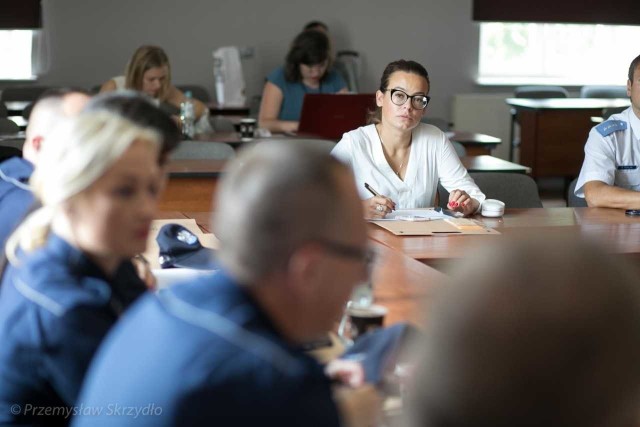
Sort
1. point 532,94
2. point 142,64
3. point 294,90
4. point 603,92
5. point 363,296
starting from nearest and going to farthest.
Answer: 1. point 363,296
2. point 142,64
3. point 294,90
4. point 532,94
5. point 603,92

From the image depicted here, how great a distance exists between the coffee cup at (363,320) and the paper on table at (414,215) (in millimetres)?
1504

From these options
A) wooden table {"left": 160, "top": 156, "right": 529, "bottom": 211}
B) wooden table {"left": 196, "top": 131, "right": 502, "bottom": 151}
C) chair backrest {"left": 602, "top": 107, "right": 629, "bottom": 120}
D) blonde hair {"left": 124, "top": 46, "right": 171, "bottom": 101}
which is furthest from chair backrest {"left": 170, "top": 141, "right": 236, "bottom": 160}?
chair backrest {"left": 602, "top": 107, "right": 629, "bottom": 120}

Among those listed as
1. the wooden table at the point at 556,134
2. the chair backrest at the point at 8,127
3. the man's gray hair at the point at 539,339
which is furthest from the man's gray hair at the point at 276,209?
the wooden table at the point at 556,134

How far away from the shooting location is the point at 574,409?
794mm

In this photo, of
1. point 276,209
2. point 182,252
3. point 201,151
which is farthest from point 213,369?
point 201,151

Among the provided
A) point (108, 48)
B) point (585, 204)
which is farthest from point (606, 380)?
point (108, 48)

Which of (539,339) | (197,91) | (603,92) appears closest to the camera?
(539,339)

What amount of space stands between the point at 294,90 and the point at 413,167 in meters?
2.81

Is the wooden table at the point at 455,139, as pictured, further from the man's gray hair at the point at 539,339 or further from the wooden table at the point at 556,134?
the man's gray hair at the point at 539,339

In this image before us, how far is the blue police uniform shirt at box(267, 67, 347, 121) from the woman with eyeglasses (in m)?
2.63

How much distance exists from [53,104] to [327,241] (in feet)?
4.64

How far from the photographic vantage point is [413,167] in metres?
3.94

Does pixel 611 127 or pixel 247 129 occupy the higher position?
pixel 611 127

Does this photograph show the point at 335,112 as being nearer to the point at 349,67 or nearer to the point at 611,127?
the point at 611,127
